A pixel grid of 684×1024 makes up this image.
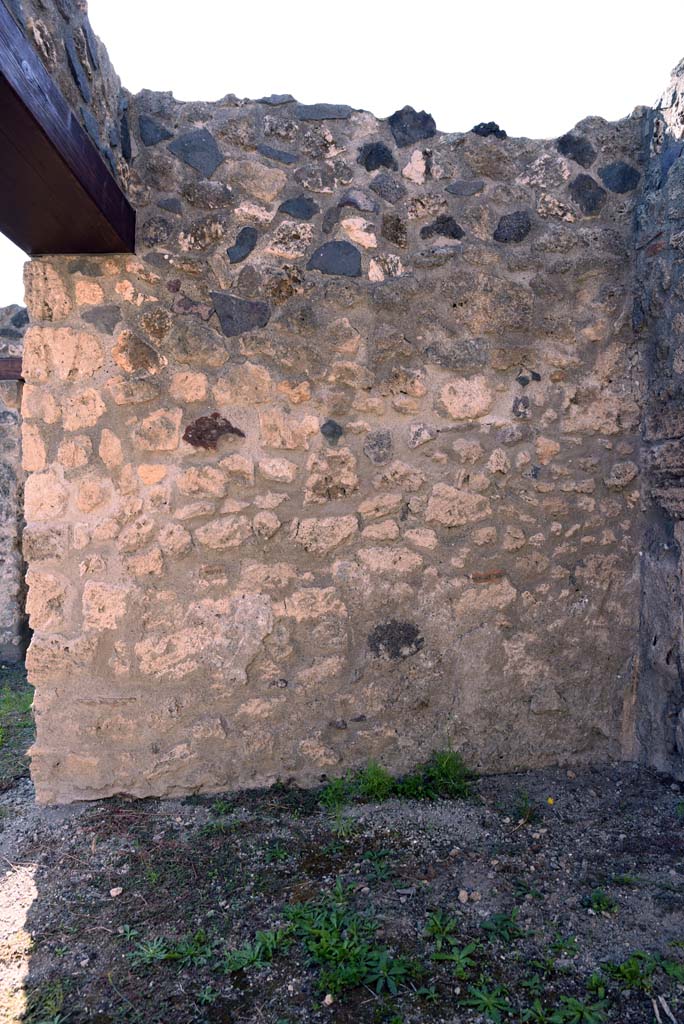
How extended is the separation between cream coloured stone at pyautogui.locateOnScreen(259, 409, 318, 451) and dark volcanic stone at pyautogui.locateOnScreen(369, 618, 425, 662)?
2.68ft

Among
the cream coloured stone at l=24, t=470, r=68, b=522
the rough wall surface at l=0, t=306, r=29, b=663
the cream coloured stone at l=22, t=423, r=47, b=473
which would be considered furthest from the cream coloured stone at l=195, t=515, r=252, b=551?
the rough wall surface at l=0, t=306, r=29, b=663

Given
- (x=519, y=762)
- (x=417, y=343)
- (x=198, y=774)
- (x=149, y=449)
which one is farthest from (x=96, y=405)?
(x=519, y=762)

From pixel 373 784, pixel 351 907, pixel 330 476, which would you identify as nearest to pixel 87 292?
pixel 330 476

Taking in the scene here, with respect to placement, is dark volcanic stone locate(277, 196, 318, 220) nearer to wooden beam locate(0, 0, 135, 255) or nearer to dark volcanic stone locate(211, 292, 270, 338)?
dark volcanic stone locate(211, 292, 270, 338)

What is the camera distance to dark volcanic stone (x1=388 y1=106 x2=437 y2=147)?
2975 millimetres

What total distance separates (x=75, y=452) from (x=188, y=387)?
1.64ft

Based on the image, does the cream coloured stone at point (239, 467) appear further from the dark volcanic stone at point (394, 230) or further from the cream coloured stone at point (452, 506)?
the dark volcanic stone at point (394, 230)

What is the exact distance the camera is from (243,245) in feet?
9.36

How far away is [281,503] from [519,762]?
4.91 feet

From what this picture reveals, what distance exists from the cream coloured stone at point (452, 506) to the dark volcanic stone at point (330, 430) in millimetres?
460

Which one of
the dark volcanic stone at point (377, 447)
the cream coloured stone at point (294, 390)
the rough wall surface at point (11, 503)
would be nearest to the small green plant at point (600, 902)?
the dark volcanic stone at point (377, 447)

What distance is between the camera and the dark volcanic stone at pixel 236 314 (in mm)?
2822

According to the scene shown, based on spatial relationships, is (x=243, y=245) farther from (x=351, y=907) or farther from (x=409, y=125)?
(x=351, y=907)

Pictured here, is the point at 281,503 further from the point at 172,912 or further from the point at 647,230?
the point at 647,230
